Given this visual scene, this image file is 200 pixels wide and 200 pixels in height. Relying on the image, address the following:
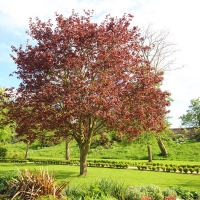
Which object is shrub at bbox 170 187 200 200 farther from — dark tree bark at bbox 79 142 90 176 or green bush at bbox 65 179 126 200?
dark tree bark at bbox 79 142 90 176

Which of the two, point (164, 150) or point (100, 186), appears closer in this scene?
point (100, 186)

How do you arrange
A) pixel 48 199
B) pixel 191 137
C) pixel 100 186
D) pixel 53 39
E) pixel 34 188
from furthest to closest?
pixel 191 137, pixel 53 39, pixel 100 186, pixel 34 188, pixel 48 199

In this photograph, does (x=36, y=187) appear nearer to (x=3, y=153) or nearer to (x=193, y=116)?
(x=3, y=153)

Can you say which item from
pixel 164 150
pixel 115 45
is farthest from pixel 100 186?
pixel 164 150

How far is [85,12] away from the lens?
17953mm

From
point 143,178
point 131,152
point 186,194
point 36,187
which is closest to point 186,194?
point 186,194

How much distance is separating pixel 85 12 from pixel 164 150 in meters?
23.2

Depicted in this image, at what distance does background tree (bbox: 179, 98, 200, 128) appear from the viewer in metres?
62.5

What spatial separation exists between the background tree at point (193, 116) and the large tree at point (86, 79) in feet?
157

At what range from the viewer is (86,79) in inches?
680

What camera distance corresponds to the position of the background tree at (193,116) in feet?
205

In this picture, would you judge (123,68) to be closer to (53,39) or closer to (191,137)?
(53,39)

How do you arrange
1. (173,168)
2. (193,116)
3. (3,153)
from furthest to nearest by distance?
(193,116) → (3,153) → (173,168)

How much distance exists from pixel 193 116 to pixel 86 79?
52117 mm
